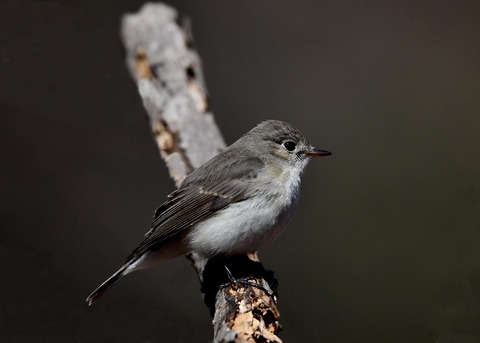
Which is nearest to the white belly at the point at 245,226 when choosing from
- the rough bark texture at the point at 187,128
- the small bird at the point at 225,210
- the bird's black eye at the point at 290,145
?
the small bird at the point at 225,210

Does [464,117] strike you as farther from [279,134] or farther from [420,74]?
[279,134]

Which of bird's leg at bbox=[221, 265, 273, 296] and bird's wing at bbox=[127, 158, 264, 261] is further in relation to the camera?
bird's wing at bbox=[127, 158, 264, 261]

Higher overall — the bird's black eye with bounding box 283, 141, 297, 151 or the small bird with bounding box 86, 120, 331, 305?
the bird's black eye with bounding box 283, 141, 297, 151

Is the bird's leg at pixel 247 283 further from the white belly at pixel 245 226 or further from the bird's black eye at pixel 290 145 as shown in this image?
the bird's black eye at pixel 290 145

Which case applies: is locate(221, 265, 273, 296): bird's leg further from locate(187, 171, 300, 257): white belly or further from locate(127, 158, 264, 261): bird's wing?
locate(127, 158, 264, 261): bird's wing

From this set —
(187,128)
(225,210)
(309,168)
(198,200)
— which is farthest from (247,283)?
(309,168)

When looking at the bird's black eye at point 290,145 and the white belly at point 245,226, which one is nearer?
the white belly at point 245,226

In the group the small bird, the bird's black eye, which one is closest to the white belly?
the small bird
